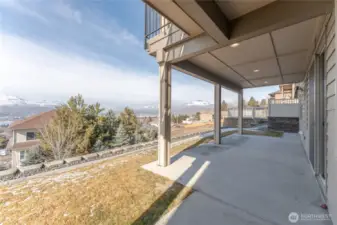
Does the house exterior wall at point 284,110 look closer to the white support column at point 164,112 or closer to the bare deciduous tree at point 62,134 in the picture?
the white support column at point 164,112

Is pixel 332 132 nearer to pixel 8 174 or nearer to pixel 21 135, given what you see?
pixel 8 174

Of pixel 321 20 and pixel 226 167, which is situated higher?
pixel 321 20

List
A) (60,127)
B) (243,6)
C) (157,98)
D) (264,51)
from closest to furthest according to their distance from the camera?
(243,6) → (264,51) → (157,98) → (60,127)

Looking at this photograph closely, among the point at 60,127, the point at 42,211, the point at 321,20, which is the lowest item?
the point at 42,211

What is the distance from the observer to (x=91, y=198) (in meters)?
2.12

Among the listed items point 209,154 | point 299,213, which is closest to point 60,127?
point 209,154

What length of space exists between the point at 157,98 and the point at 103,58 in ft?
35.2

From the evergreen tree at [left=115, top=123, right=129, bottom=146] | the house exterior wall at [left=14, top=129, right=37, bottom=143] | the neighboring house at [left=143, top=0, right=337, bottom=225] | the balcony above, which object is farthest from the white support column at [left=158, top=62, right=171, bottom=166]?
the house exterior wall at [left=14, top=129, right=37, bottom=143]

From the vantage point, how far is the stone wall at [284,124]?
8812 mm

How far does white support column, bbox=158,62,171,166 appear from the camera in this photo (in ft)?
10.8

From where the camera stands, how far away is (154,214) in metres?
1.79

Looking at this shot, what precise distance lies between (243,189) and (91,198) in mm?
2354

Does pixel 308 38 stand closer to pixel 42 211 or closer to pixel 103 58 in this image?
pixel 42 211

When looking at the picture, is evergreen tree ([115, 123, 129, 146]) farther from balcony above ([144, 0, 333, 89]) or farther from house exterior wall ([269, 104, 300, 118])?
house exterior wall ([269, 104, 300, 118])
